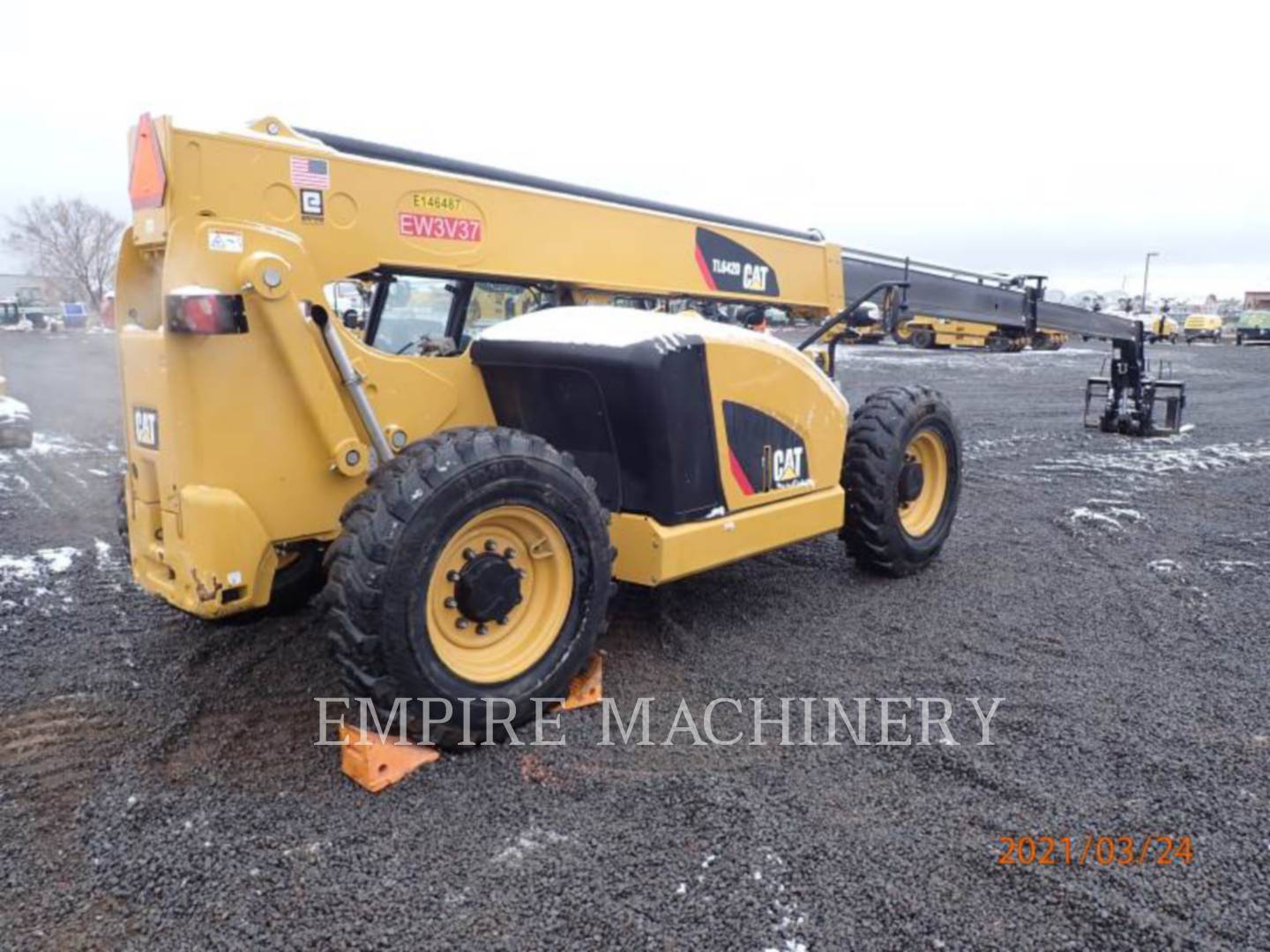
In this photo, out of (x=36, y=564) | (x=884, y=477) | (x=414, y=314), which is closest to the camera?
(x=414, y=314)

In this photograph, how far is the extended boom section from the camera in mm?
Result: 6672

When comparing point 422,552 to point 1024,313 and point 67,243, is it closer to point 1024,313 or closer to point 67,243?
point 1024,313

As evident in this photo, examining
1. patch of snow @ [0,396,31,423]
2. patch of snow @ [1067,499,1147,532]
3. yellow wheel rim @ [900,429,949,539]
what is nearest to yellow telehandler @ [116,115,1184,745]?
yellow wheel rim @ [900,429,949,539]

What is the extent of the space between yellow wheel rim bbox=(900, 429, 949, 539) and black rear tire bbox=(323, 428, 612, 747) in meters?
3.05

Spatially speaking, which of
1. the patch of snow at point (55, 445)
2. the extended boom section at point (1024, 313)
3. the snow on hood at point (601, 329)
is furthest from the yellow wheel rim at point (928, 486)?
the patch of snow at point (55, 445)

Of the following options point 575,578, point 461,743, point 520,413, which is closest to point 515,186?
point 520,413

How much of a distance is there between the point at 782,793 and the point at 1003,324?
6.11 m

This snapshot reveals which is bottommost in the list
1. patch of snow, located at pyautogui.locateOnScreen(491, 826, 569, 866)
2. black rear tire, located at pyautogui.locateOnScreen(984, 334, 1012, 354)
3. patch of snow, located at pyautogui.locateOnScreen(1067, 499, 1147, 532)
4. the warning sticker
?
patch of snow, located at pyautogui.locateOnScreen(491, 826, 569, 866)

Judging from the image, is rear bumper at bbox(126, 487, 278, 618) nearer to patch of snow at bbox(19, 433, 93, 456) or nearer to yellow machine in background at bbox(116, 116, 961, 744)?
yellow machine in background at bbox(116, 116, 961, 744)

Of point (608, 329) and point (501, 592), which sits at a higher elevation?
point (608, 329)

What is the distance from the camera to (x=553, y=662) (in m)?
3.71

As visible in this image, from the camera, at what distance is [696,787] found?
3293 mm

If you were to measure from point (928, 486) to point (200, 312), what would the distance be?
4617 mm
